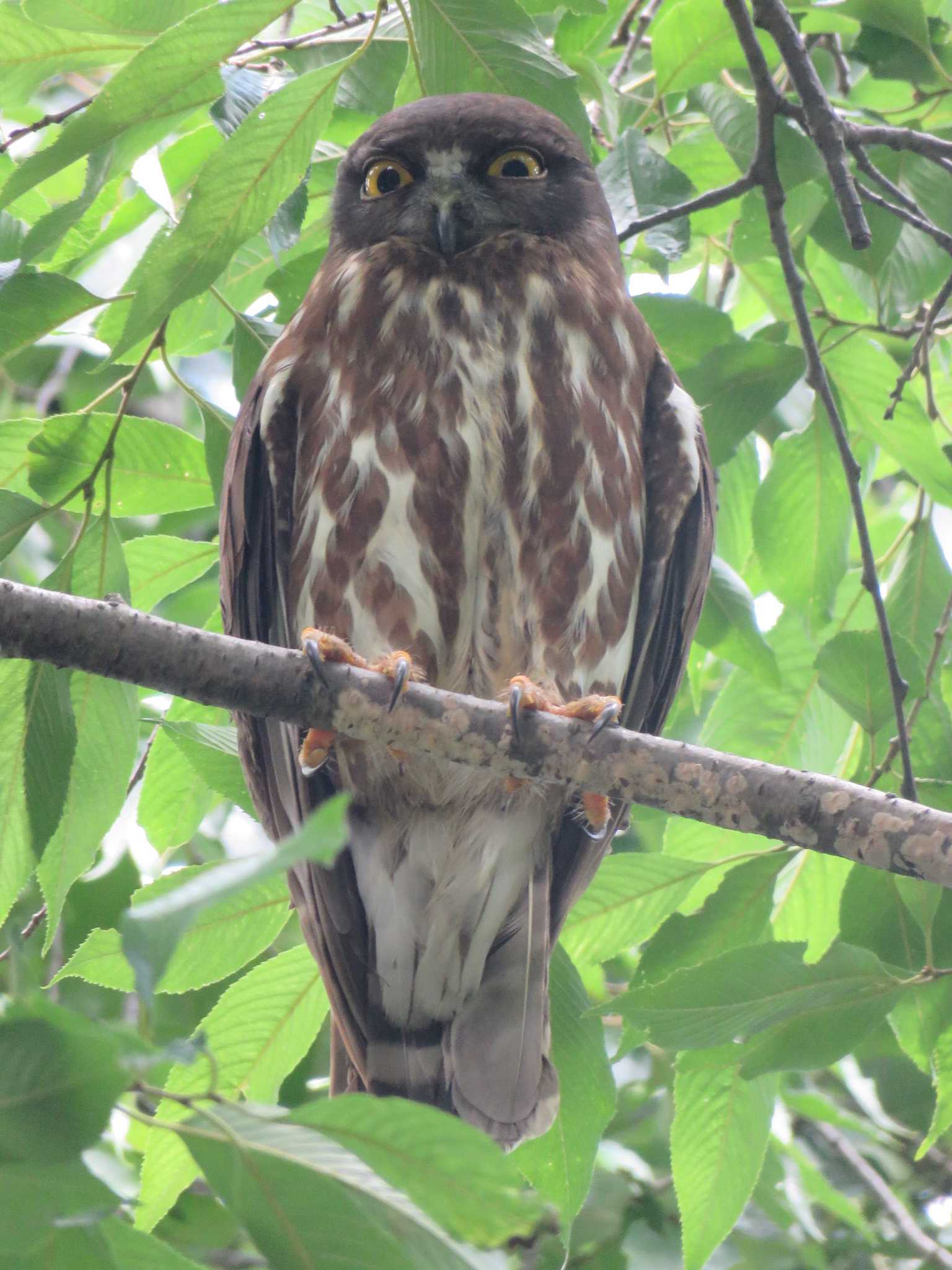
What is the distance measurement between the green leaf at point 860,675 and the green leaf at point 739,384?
59 centimetres

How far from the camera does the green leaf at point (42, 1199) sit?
1221mm

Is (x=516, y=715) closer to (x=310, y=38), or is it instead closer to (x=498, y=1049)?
(x=498, y=1049)

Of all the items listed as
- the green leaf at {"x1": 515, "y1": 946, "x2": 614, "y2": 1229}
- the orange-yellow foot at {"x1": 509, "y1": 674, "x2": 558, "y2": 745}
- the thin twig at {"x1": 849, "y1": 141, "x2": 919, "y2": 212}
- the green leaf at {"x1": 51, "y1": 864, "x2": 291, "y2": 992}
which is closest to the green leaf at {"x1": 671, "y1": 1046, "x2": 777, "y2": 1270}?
the green leaf at {"x1": 515, "y1": 946, "x2": 614, "y2": 1229}

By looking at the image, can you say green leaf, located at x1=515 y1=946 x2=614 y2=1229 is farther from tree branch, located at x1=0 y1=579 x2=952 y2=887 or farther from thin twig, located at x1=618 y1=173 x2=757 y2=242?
thin twig, located at x1=618 y1=173 x2=757 y2=242

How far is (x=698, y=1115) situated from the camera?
8.31ft

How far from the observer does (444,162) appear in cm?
327

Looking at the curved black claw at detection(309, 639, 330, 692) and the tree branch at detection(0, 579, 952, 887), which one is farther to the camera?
the curved black claw at detection(309, 639, 330, 692)

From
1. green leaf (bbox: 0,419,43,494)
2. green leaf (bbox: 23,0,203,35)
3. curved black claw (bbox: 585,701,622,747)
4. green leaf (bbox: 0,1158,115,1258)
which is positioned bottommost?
green leaf (bbox: 0,1158,115,1258)

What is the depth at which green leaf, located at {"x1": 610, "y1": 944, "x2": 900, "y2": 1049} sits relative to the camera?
2.05m

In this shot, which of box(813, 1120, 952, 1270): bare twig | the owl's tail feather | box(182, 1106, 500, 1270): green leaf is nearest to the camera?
box(182, 1106, 500, 1270): green leaf

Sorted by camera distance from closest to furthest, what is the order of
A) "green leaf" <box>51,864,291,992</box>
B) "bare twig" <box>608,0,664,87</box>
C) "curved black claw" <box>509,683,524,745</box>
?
"curved black claw" <box>509,683,524,745</box>, "green leaf" <box>51,864,291,992</box>, "bare twig" <box>608,0,664,87</box>

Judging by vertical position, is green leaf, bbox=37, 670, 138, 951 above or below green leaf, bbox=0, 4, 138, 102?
below

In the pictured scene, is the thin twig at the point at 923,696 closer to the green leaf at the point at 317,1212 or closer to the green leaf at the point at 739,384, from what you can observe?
the green leaf at the point at 739,384

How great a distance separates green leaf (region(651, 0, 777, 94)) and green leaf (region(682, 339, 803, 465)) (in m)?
0.53
